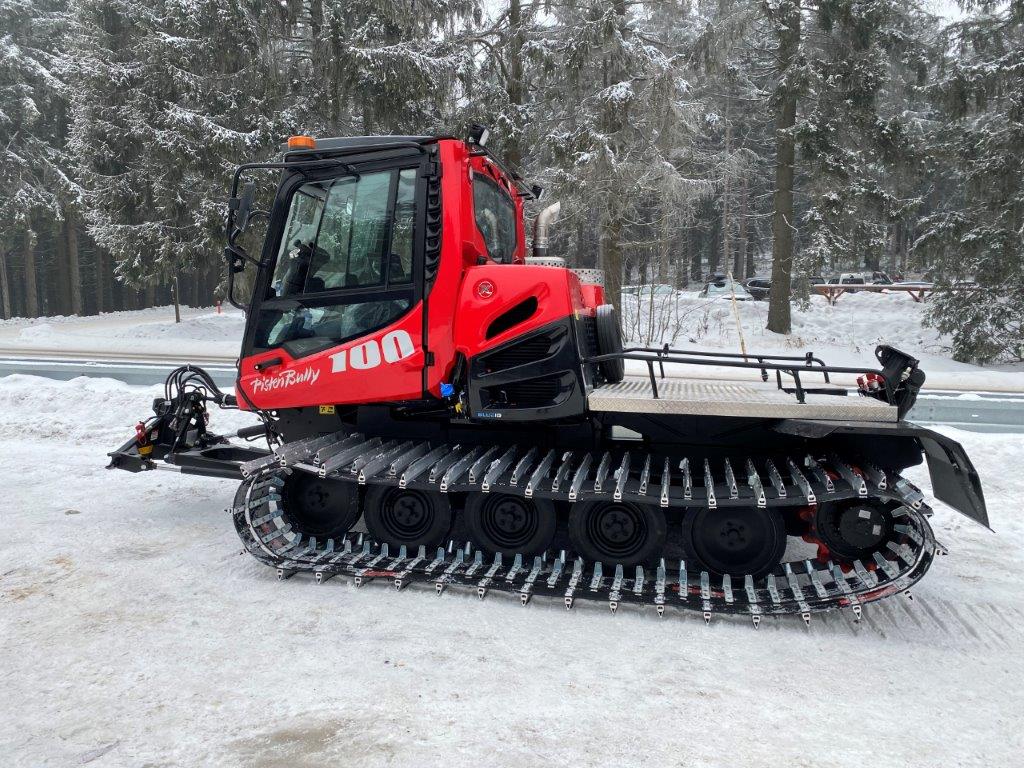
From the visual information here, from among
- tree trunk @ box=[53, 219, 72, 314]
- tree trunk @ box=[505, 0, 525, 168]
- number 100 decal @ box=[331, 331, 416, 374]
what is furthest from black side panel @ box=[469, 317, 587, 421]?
tree trunk @ box=[53, 219, 72, 314]

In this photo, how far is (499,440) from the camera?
201 inches

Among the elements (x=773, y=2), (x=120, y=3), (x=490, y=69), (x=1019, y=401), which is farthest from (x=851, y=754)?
(x=120, y=3)

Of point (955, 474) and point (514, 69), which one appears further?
point (514, 69)

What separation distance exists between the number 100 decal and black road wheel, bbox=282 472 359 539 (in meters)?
0.81

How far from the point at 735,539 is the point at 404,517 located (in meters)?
2.15

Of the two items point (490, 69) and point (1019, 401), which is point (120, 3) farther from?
point (1019, 401)

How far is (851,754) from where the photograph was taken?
3.03 metres

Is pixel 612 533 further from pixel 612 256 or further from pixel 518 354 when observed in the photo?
pixel 612 256

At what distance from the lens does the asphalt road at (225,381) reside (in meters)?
9.90

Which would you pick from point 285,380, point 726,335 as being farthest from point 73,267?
point 285,380

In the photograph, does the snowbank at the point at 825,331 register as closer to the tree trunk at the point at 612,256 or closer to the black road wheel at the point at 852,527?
the tree trunk at the point at 612,256

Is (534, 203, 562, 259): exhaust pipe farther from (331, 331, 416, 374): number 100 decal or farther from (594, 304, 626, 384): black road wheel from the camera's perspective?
Answer: (331, 331, 416, 374): number 100 decal

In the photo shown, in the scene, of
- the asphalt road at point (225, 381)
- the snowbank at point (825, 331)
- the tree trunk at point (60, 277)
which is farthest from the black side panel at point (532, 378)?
the tree trunk at point (60, 277)

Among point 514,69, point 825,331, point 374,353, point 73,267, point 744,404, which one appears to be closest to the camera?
point 744,404
